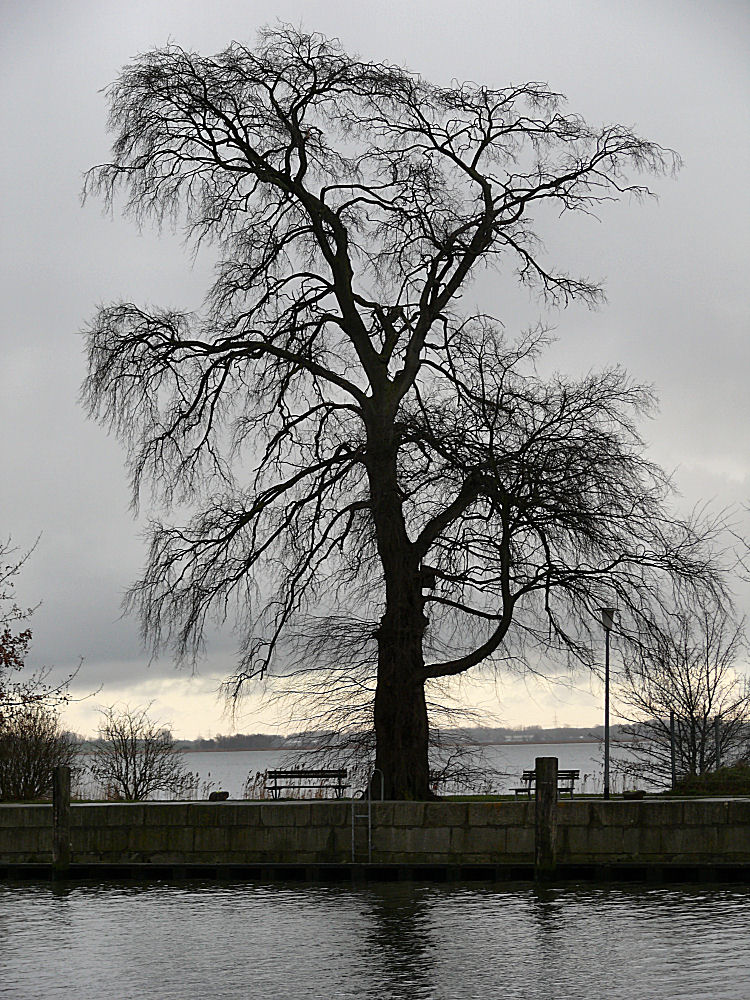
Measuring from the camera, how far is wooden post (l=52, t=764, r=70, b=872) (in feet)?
77.6

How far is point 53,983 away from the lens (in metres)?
14.4

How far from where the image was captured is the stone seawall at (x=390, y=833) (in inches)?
890

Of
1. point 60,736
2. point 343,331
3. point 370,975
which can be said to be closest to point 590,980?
point 370,975

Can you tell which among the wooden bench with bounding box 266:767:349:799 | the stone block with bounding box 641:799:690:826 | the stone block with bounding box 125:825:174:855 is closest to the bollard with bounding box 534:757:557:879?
the stone block with bounding box 641:799:690:826

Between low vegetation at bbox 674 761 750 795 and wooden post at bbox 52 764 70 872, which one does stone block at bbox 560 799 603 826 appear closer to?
wooden post at bbox 52 764 70 872

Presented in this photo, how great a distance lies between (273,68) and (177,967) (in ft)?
60.4

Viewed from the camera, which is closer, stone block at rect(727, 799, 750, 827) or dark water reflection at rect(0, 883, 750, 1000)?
dark water reflection at rect(0, 883, 750, 1000)

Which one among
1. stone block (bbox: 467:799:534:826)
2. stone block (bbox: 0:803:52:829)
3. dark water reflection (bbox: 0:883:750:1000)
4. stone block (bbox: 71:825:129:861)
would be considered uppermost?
stone block (bbox: 467:799:534:826)

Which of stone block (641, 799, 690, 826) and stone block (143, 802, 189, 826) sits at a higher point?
stone block (641, 799, 690, 826)

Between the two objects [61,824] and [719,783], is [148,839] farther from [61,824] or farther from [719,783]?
[719,783]

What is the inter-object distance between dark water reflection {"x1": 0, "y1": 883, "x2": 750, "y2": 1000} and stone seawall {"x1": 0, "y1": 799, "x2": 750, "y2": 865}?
1.22 metres

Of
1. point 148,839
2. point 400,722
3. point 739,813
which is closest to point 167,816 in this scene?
point 148,839

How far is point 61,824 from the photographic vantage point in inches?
941

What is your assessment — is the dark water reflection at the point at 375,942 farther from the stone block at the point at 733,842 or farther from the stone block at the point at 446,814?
the stone block at the point at 446,814
